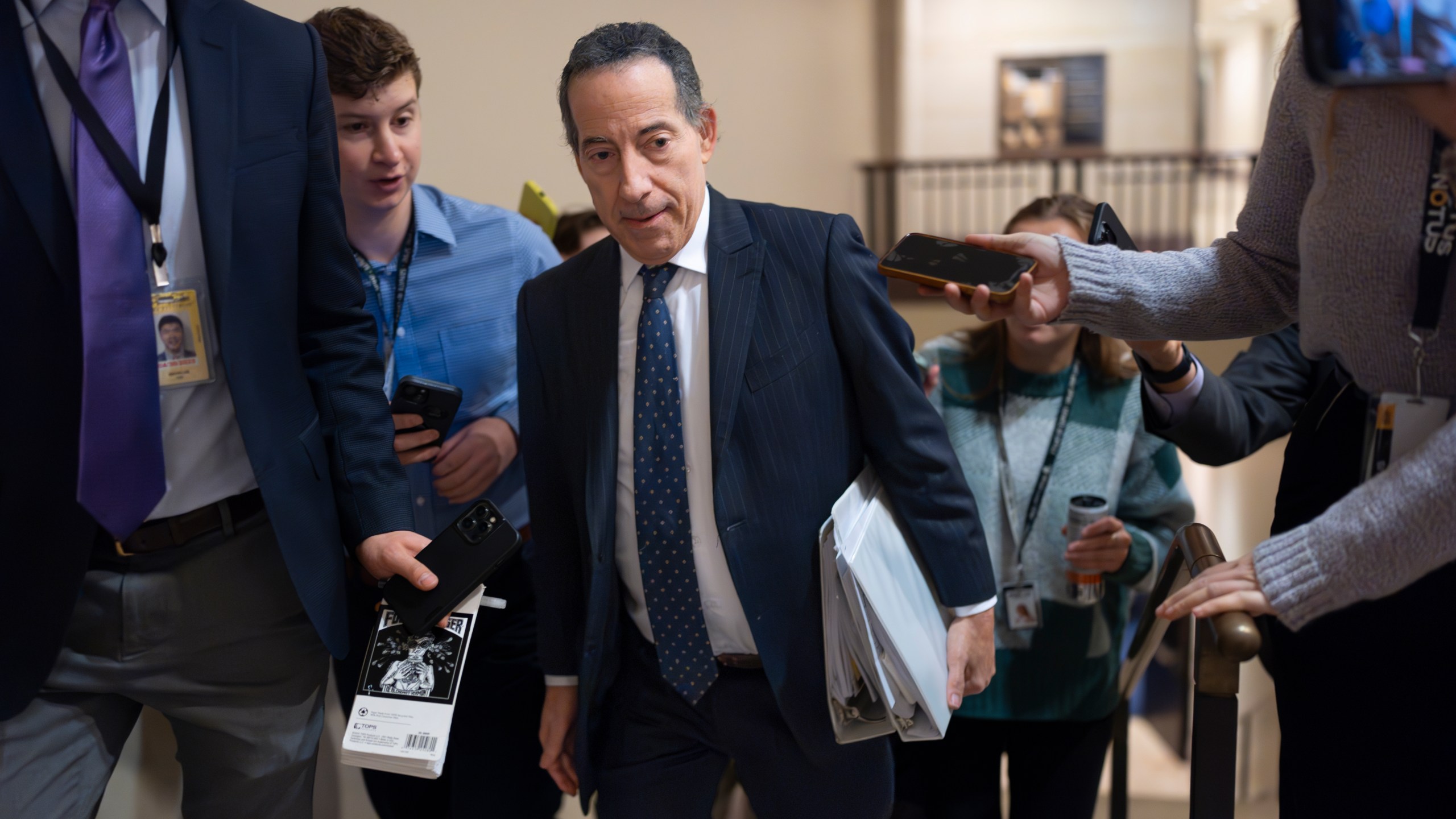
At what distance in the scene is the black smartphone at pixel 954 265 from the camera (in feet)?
Answer: 4.65

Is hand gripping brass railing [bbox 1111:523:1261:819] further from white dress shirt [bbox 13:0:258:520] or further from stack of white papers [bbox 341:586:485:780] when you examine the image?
white dress shirt [bbox 13:0:258:520]

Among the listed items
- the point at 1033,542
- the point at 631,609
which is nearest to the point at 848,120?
the point at 1033,542

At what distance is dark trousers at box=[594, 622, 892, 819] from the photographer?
1.68 metres

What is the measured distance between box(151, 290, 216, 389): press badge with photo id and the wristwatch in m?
1.49

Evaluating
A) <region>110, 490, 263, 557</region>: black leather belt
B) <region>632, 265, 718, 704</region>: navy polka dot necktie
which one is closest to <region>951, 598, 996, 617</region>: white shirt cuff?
<region>632, 265, 718, 704</region>: navy polka dot necktie

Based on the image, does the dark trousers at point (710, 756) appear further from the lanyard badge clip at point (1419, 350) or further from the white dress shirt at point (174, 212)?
the lanyard badge clip at point (1419, 350)

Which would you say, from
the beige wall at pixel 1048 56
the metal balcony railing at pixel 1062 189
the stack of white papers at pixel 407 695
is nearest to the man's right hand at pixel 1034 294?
the stack of white papers at pixel 407 695

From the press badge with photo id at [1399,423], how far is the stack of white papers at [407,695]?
116 centimetres

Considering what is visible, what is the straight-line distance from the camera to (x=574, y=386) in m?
1.70

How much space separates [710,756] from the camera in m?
Answer: 1.76

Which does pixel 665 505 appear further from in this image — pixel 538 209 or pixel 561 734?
pixel 538 209

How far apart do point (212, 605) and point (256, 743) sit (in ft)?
0.72

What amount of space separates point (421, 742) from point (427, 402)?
0.67 metres

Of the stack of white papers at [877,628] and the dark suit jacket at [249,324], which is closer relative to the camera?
the dark suit jacket at [249,324]
